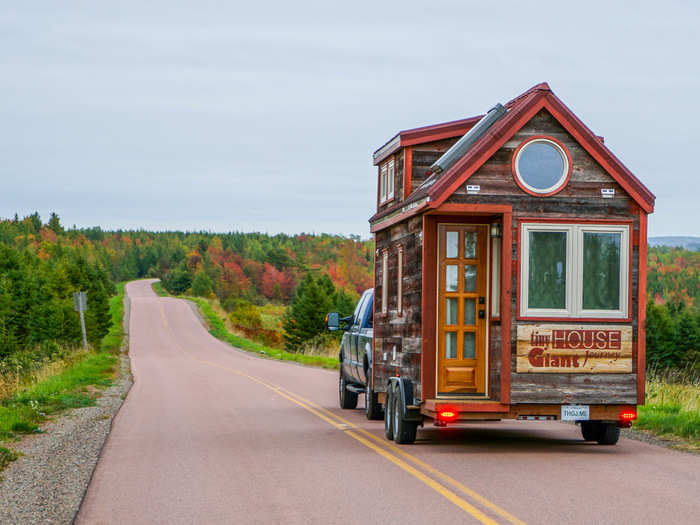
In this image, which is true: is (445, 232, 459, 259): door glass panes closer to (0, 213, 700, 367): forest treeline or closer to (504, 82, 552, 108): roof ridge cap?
(504, 82, 552, 108): roof ridge cap

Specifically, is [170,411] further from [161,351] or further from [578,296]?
[161,351]

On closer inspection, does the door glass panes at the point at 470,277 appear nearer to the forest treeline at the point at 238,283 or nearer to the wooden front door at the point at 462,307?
the wooden front door at the point at 462,307

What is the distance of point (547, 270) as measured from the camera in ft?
40.7

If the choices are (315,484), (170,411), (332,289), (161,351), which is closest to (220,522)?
(315,484)

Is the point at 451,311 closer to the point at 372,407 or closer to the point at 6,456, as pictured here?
the point at 372,407

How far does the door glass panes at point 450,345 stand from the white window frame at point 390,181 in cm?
291

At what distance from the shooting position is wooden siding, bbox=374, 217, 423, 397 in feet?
43.0

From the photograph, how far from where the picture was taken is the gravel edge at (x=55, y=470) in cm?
857

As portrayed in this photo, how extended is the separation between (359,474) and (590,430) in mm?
4707

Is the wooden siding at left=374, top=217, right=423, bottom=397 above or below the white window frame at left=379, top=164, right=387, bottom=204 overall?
below

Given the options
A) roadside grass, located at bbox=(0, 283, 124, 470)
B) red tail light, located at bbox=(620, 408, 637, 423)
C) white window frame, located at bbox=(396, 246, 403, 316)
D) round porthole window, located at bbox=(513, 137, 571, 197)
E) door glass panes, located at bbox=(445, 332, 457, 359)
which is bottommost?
roadside grass, located at bbox=(0, 283, 124, 470)

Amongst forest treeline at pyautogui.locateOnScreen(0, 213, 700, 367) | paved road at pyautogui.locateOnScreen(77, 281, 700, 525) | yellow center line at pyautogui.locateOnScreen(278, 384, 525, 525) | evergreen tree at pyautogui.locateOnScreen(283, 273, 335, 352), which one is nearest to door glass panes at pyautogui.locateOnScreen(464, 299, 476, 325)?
paved road at pyautogui.locateOnScreen(77, 281, 700, 525)

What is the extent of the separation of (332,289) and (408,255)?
186ft

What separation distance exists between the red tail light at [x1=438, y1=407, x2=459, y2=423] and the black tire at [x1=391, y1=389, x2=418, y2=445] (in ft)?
3.32
